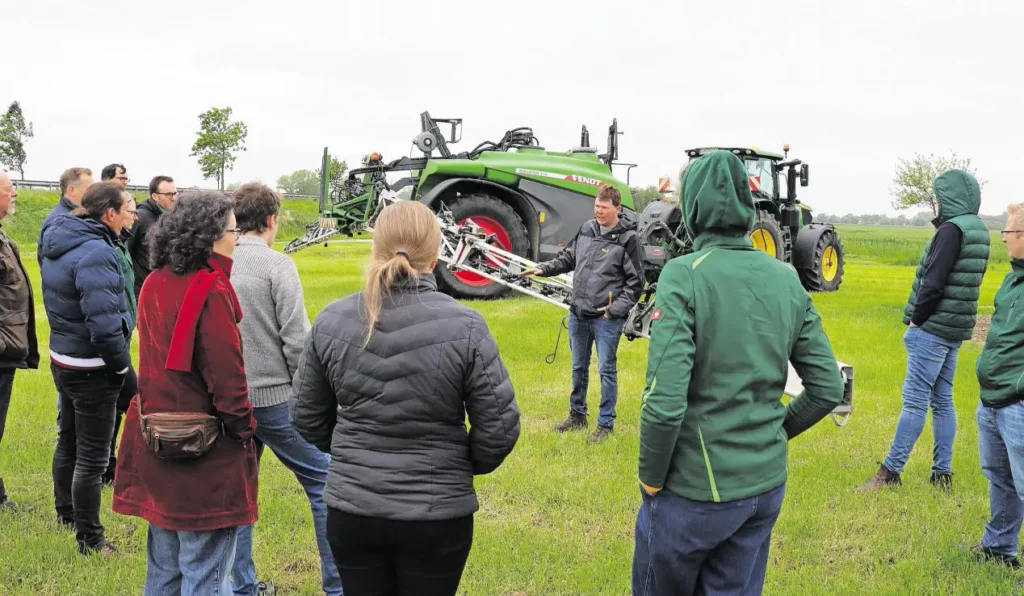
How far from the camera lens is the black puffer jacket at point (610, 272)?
223 inches

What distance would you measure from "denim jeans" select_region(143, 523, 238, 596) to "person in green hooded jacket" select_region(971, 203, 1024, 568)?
3.14m

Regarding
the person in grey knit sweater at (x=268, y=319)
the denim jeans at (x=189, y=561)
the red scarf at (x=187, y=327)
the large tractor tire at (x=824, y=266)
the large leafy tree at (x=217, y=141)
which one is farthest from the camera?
the large leafy tree at (x=217, y=141)

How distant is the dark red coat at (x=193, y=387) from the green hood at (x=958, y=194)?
375 centimetres

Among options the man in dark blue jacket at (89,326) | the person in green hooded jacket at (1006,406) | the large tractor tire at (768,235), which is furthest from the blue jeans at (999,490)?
the large tractor tire at (768,235)

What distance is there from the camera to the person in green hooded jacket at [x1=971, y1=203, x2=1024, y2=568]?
334 centimetres

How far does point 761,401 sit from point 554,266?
402 cm

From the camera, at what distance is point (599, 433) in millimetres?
5742

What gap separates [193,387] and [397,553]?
89cm

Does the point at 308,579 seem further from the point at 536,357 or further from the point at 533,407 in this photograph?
the point at 536,357

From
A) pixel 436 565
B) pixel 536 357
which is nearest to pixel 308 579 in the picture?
pixel 436 565

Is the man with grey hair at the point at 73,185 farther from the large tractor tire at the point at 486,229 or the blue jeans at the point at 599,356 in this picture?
the large tractor tire at the point at 486,229

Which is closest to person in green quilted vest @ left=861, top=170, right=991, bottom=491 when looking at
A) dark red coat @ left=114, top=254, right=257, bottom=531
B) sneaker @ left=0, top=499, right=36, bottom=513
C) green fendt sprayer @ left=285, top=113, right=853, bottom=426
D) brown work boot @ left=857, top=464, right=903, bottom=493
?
brown work boot @ left=857, top=464, right=903, bottom=493

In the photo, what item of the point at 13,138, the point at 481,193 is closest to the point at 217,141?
the point at 13,138

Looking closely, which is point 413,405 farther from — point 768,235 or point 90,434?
point 768,235
